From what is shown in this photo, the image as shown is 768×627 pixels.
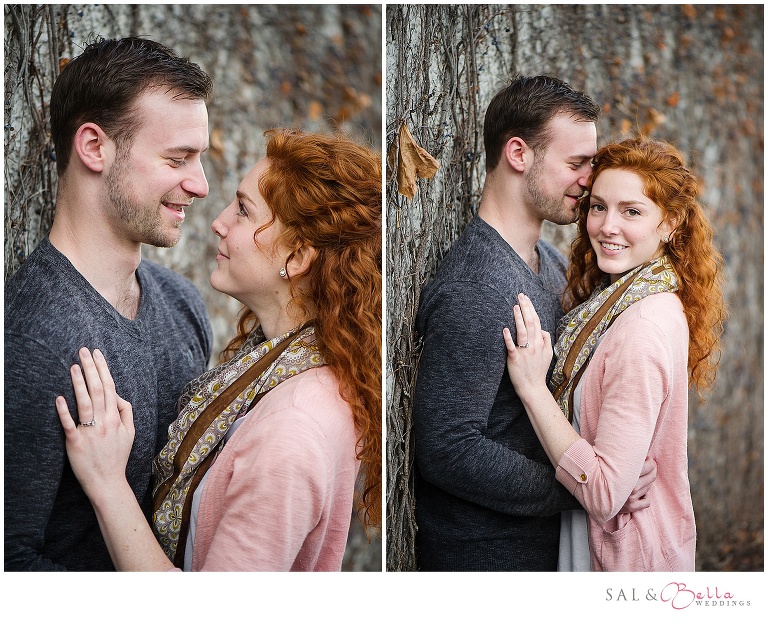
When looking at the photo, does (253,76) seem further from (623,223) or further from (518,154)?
(623,223)

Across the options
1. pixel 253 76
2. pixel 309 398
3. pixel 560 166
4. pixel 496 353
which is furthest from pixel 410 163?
pixel 253 76

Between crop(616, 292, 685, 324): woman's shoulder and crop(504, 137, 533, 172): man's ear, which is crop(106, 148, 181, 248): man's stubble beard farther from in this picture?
crop(616, 292, 685, 324): woman's shoulder

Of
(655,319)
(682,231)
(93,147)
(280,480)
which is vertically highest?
(93,147)

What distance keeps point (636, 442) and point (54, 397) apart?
56.0 inches

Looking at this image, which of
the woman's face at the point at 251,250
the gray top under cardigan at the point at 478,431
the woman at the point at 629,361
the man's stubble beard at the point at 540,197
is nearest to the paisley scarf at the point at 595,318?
the woman at the point at 629,361

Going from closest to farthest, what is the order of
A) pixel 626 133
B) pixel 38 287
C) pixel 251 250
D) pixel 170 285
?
1. pixel 38 287
2. pixel 251 250
3. pixel 170 285
4. pixel 626 133

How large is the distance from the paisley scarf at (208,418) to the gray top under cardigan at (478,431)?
377 millimetres

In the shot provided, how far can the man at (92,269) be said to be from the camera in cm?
176

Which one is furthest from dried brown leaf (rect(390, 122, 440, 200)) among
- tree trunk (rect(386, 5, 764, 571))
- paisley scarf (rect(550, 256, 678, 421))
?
paisley scarf (rect(550, 256, 678, 421))

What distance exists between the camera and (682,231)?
2.11m

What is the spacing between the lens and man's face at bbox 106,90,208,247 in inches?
73.5
